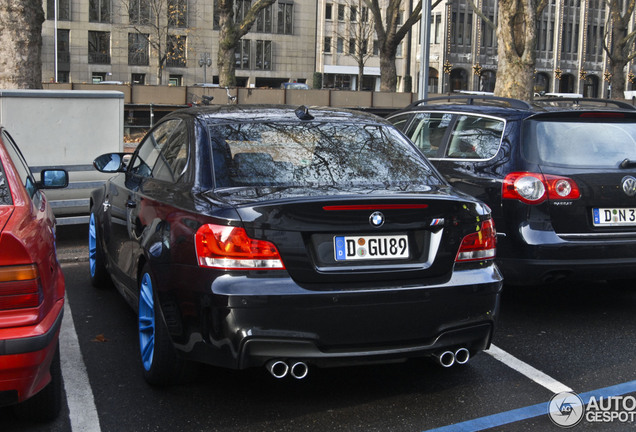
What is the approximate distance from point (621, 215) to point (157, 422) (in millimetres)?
3701

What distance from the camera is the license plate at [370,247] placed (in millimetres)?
3959

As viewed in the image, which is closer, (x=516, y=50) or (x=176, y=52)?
(x=516, y=50)

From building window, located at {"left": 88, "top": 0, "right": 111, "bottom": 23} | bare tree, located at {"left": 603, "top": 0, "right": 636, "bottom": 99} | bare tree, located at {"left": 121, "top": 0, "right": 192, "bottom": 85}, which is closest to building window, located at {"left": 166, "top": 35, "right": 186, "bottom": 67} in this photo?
bare tree, located at {"left": 121, "top": 0, "right": 192, "bottom": 85}

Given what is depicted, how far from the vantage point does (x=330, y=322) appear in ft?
12.7

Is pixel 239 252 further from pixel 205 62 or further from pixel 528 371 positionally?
pixel 205 62

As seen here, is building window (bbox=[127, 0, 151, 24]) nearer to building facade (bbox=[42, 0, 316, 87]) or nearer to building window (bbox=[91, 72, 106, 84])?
building facade (bbox=[42, 0, 316, 87])

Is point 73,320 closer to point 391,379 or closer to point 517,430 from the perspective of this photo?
point 391,379

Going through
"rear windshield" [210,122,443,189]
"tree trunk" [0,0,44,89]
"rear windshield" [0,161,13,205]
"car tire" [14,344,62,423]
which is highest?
"tree trunk" [0,0,44,89]

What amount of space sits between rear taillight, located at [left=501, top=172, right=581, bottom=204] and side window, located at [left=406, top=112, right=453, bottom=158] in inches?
50.4

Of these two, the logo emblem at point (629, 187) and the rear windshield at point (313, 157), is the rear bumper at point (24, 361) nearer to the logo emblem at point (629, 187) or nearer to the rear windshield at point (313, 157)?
the rear windshield at point (313, 157)

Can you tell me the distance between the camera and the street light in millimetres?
61094

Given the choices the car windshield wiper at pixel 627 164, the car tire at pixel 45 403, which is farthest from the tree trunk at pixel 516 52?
the car tire at pixel 45 403

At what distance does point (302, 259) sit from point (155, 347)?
3.45ft

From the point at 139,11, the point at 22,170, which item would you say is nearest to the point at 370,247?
the point at 22,170
